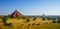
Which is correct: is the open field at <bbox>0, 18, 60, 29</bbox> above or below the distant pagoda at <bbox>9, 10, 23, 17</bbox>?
below

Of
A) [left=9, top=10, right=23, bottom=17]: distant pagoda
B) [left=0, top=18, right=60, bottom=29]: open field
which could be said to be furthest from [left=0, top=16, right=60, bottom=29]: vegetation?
[left=9, top=10, right=23, bottom=17]: distant pagoda

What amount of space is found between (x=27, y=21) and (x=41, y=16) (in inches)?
18.6

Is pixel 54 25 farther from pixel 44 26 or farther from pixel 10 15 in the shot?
pixel 10 15

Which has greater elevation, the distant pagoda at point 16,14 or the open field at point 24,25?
the distant pagoda at point 16,14

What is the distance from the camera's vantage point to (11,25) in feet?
12.1

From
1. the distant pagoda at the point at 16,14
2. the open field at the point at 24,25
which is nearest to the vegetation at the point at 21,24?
the open field at the point at 24,25

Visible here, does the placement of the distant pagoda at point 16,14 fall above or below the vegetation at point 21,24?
above

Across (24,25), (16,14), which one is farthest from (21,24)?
(16,14)

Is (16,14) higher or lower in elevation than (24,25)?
higher

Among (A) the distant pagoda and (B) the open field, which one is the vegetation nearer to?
(B) the open field

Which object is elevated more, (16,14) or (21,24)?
(16,14)

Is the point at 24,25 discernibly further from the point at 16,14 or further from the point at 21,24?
the point at 16,14

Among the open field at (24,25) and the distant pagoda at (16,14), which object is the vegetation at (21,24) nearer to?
the open field at (24,25)

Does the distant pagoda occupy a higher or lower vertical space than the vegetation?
higher
